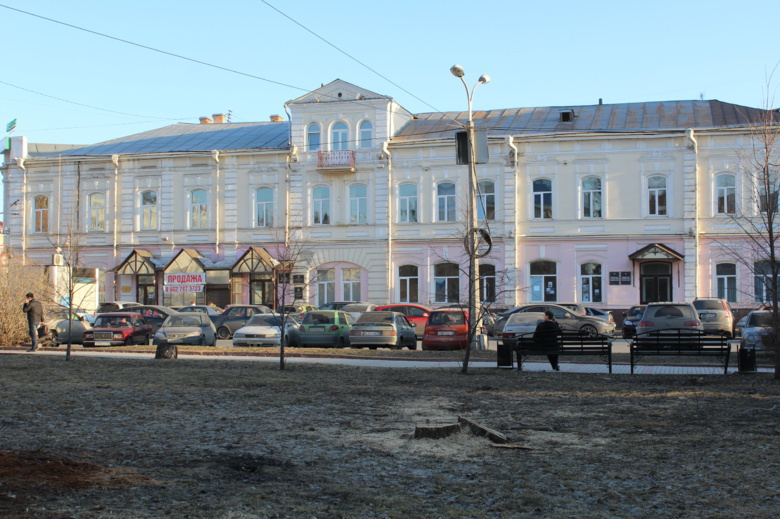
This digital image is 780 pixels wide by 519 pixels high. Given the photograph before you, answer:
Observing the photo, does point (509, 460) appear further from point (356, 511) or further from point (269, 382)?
point (269, 382)

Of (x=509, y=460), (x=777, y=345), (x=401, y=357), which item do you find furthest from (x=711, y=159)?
(x=509, y=460)

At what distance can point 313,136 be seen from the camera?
4397 cm

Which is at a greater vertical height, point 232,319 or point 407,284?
point 407,284

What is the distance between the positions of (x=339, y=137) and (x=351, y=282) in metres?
7.64

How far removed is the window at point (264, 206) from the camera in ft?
146

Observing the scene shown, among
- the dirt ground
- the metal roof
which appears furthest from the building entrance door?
the dirt ground

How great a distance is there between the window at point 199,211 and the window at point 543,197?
693 inches

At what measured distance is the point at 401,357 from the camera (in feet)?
74.9

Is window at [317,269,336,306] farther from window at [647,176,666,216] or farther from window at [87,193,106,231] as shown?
window at [647,176,666,216]

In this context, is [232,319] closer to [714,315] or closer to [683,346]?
[714,315]

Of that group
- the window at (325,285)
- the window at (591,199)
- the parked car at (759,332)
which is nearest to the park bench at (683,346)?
the parked car at (759,332)

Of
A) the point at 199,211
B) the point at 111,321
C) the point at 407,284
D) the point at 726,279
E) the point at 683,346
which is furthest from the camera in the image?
the point at 199,211

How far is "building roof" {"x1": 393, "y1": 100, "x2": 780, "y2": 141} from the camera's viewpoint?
40.6 metres

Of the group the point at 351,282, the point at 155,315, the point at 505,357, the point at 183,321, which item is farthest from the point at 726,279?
the point at 155,315
